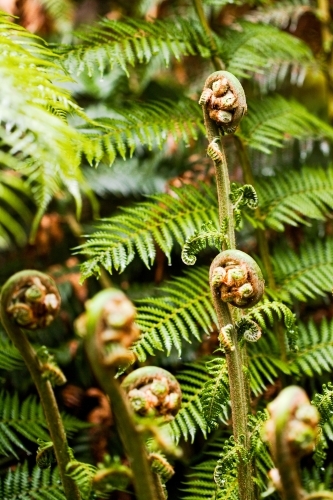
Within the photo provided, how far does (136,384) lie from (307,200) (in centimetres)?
102

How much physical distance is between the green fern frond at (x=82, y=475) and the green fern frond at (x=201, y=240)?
13.4 inches

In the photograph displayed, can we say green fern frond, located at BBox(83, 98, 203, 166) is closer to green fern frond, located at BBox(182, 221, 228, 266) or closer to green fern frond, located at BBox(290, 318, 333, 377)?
green fern frond, located at BBox(182, 221, 228, 266)

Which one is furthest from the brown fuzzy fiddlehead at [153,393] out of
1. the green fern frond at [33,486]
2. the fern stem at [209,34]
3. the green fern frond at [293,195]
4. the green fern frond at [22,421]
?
the fern stem at [209,34]

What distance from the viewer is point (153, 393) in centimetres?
70

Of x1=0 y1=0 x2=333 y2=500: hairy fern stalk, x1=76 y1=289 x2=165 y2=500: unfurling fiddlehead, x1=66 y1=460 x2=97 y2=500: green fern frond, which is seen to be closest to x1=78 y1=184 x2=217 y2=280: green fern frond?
x1=0 y1=0 x2=333 y2=500: hairy fern stalk

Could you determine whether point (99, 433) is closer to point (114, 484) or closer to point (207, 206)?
point (207, 206)

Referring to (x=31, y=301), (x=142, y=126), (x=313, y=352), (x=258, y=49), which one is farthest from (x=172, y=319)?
(x=258, y=49)

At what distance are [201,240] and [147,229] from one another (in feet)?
1.36

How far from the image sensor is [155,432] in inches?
24.0

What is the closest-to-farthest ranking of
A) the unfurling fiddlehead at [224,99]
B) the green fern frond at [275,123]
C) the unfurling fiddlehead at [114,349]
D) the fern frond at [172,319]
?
1. the unfurling fiddlehead at [114,349]
2. the unfurling fiddlehead at [224,99]
3. the fern frond at [172,319]
4. the green fern frond at [275,123]

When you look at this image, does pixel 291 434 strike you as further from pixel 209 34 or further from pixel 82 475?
pixel 209 34

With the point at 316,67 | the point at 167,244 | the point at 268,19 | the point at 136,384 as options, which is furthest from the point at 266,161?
the point at 136,384

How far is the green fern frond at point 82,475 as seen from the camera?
0.74 meters

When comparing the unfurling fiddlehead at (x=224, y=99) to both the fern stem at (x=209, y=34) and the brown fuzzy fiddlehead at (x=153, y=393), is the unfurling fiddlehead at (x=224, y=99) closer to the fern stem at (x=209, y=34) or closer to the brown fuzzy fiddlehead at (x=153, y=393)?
the brown fuzzy fiddlehead at (x=153, y=393)
